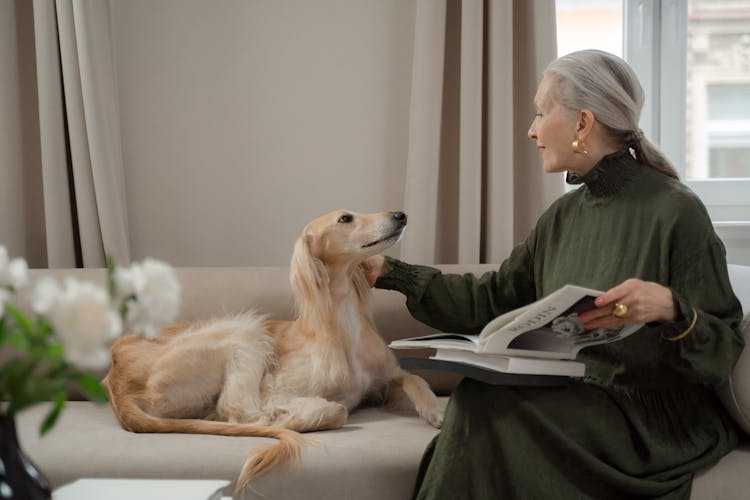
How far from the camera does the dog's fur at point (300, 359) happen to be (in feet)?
6.81

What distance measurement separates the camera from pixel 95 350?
2.30 feet

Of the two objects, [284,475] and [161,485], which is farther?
[284,475]

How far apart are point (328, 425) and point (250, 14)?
164 cm

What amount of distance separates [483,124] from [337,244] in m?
0.88

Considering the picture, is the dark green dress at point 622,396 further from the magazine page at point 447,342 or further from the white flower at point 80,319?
the white flower at point 80,319

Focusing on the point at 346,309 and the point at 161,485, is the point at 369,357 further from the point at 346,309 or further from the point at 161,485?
the point at 161,485

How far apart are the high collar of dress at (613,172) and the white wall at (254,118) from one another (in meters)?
1.14

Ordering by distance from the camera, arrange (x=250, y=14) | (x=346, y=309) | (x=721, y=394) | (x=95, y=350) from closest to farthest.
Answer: (x=95, y=350), (x=721, y=394), (x=346, y=309), (x=250, y=14)

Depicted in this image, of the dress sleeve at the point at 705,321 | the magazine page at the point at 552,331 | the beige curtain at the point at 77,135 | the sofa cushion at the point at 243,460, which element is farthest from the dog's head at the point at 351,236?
the beige curtain at the point at 77,135

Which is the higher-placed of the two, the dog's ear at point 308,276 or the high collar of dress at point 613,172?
the high collar of dress at point 613,172

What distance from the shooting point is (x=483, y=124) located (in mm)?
2758

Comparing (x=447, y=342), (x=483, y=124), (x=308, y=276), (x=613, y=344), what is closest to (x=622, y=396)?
(x=613, y=344)

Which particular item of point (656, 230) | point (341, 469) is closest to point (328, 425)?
point (341, 469)

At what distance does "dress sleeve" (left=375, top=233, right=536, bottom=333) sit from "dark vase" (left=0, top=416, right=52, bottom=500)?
127 centimetres
